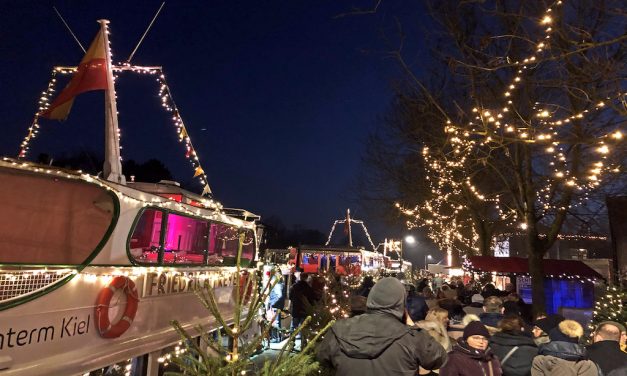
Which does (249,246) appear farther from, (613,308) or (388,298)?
(613,308)

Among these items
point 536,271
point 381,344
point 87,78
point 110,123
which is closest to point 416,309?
point 381,344

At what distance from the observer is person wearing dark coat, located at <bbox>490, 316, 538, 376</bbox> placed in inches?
184

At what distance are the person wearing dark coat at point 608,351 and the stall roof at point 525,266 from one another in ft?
43.3

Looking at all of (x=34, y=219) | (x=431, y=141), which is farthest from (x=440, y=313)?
(x=431, y=141)

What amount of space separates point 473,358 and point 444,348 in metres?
0.38

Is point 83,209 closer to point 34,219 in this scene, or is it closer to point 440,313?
point 34,219

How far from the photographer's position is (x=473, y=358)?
3.86 meters

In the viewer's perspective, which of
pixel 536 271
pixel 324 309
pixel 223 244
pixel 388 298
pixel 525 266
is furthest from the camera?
pixel 525 266

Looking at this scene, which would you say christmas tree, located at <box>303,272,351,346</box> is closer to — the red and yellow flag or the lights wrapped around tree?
the red and yellow flag

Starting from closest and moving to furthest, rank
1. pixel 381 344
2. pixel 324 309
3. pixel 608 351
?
pixel 381 344
pixel 608 351
pixel 324 309

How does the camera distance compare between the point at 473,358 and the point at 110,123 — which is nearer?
the point at 473,358

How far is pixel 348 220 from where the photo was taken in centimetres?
3734

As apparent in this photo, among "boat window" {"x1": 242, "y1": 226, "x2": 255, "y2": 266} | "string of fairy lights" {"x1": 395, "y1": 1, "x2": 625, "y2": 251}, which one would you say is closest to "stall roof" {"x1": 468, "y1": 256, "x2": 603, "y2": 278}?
"string of fairy lights" {"x1": 395, "y1": 1, "x2": 625, "y2": 251}

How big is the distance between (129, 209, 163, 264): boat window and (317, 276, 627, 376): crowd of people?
3.92 m
